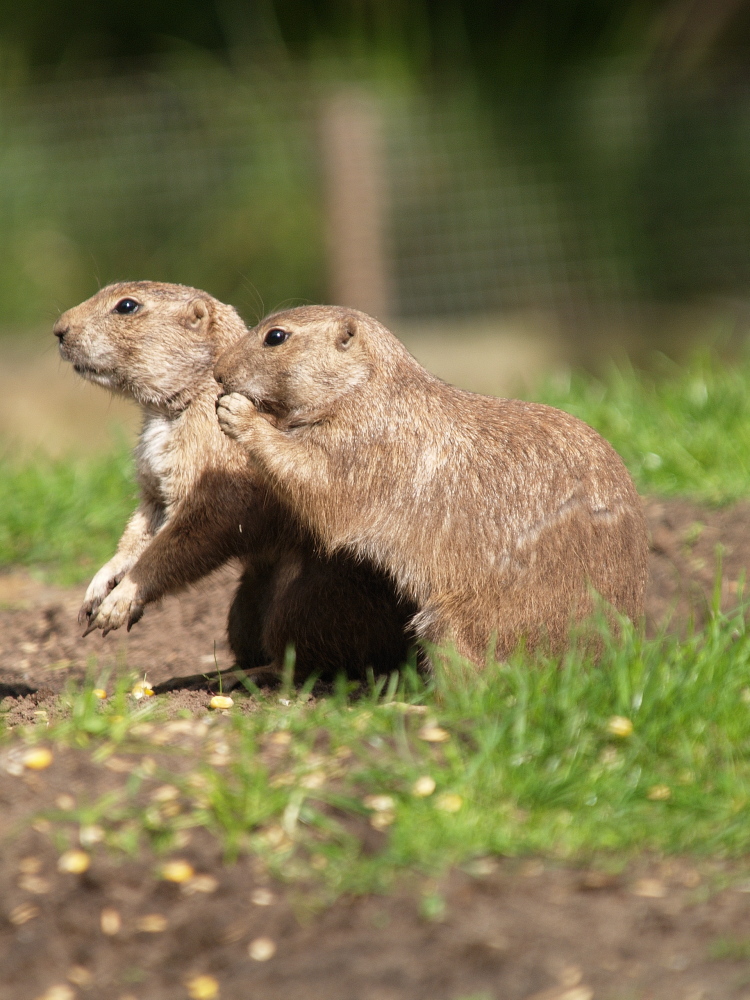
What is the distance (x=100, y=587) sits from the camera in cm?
420

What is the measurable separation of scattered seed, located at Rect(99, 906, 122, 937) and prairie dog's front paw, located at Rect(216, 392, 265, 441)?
149cm

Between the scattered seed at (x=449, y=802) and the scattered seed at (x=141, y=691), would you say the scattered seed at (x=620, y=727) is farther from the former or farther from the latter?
the scattered seed at (x=141, y=691)

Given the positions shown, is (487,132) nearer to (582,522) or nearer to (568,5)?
(568,5)

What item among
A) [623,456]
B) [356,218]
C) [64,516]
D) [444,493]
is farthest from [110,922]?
[356,218]

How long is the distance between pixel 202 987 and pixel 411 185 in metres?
8.19

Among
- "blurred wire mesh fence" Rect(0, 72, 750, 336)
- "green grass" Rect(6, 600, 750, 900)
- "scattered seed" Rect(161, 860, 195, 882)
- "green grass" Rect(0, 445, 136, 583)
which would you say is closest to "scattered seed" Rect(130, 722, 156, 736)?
"green grass" Rect(6, 600, 750, 900)

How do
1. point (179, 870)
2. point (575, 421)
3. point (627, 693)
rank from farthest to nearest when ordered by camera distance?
point (575, 421) → point (627, 693) → point (179, 870)

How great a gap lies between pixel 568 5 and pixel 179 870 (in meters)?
12.6

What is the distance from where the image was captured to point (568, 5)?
13.4 metres

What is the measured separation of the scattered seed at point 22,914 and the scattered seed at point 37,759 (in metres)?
0.39

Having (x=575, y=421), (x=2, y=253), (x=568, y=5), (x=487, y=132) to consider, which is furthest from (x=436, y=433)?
(x=568, y=5)

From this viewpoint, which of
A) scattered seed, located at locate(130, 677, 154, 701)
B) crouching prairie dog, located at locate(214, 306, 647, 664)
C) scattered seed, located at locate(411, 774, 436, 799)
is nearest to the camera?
scattered seed, located at locate(411, 774, 436, 799)

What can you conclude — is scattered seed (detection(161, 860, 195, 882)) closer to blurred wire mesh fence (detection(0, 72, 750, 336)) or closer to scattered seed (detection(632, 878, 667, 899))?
scattered seed (detection(632, 878, 667, 899))

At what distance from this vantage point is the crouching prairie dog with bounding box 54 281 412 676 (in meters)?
3.97
